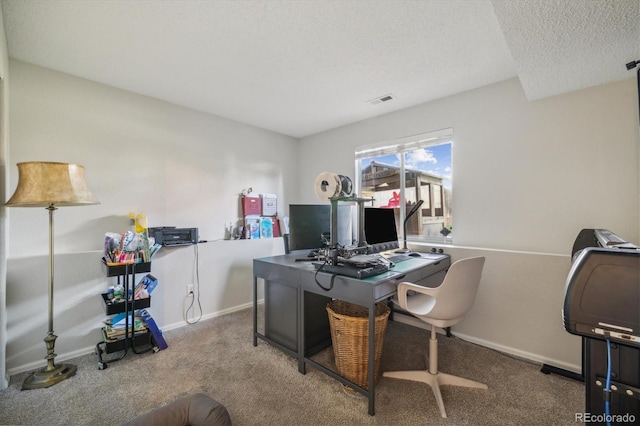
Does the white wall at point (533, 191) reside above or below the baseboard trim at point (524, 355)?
above

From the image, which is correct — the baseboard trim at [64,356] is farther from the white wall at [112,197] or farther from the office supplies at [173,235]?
the office supplies at [173,235]

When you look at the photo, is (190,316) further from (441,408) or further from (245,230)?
(441,408)

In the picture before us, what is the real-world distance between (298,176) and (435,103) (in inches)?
91.0

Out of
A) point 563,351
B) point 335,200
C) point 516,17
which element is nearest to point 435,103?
point 516,17

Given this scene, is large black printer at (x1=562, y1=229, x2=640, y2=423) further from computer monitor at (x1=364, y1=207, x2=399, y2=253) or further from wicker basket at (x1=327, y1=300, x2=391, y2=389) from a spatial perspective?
computer monitor at (x1=364, y1=207, x2=399, y2=253)

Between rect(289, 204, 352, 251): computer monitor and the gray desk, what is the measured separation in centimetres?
18

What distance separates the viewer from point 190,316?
2963mm

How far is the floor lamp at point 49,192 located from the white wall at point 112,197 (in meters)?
Answer: 0.33

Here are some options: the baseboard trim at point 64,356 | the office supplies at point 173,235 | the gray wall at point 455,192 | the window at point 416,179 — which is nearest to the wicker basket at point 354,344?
the gray wall at point 455,192

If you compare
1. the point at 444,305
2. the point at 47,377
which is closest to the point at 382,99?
the point at 444,305

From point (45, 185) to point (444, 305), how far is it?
110 inches

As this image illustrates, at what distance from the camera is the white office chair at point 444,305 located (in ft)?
5.41

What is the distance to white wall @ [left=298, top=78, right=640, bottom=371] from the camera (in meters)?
1.98

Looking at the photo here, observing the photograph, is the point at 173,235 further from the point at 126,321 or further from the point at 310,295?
the point at 310,295
